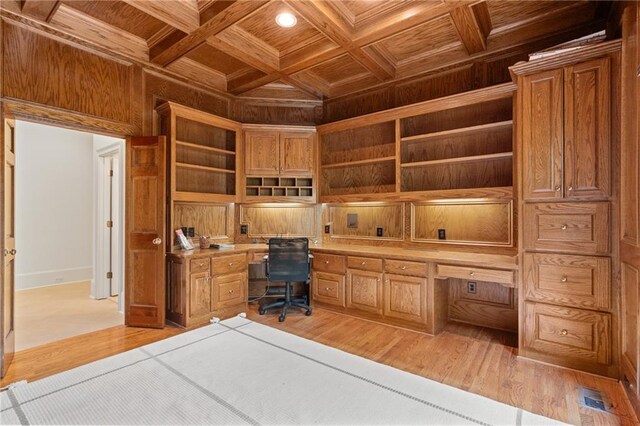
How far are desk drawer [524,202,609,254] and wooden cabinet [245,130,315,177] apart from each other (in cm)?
270

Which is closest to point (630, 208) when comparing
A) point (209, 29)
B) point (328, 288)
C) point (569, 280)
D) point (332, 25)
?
point (569, 280)

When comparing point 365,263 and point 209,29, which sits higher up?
point 209,29

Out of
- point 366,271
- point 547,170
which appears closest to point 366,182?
point 366,271

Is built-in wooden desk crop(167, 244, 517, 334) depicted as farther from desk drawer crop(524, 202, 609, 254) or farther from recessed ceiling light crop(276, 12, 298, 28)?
recessed ceiling light crop(276, 12, 298, 28)

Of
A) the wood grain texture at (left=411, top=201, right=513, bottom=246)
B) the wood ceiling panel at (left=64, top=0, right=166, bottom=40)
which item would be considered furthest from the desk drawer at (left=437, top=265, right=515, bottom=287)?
the wood ceiling panel at (left=64, top=0, right=166, bottom=40)

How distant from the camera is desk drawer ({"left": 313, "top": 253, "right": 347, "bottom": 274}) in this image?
3.84 m

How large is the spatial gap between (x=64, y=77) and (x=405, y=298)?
4.04 metres

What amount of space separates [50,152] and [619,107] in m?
7.49

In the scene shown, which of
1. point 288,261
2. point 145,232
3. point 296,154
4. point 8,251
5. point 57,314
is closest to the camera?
point 8,251

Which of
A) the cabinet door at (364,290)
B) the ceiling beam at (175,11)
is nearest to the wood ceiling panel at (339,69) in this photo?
the ceiling beam at (175,11)

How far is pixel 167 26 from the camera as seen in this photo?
10.4 ft

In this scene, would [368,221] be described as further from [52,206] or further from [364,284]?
[52,206]

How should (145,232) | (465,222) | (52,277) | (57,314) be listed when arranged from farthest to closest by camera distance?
(52,277) < (57,314) < (465,222) < (145,232)

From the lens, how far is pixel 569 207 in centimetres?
253
